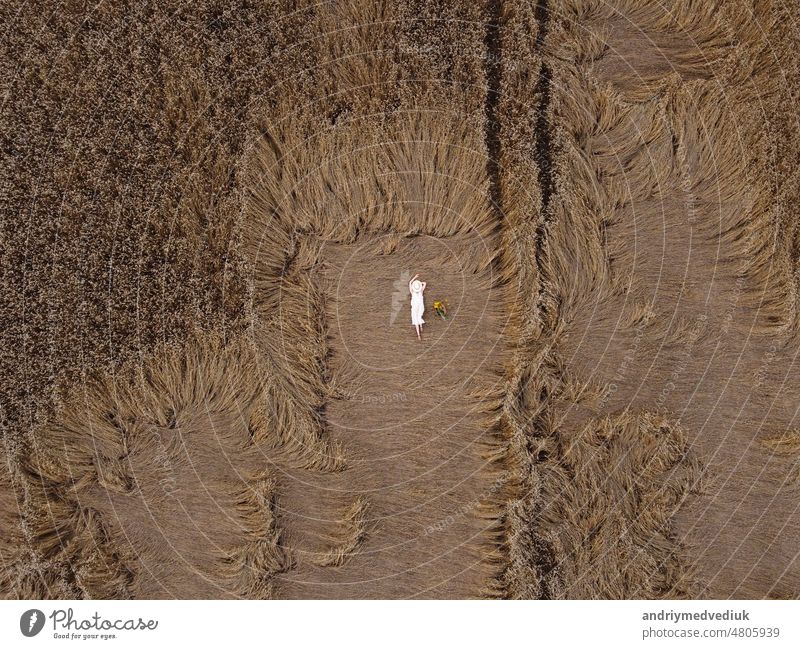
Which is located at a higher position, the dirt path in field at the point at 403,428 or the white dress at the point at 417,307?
the white dress at the point at 417,307

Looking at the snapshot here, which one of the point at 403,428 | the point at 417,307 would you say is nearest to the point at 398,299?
the point at 417,307

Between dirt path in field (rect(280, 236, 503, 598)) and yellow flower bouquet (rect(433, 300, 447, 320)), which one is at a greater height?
yellow flower bouquet (rect(433, 300, 447, 320))

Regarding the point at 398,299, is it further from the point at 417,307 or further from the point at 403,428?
the point at 403,428
